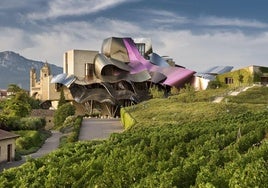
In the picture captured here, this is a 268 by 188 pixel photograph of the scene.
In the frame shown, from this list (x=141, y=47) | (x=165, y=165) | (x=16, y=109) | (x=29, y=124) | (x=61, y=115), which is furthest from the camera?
(x=141, y=47)

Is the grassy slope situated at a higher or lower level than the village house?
higher

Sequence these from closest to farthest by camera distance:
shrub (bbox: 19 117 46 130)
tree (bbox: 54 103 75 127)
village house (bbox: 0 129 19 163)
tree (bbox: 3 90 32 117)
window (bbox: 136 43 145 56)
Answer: village house (bbox: 0 129 19 163), shrub (bbox: 19 117 46 130), tree (bbox: 3 90 32 117), tree (bbox: 54 103 75 127), window (bbox: 136 43 145 56)

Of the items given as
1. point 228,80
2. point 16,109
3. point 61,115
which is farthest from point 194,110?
point 228,80

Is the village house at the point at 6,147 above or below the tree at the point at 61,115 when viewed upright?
below

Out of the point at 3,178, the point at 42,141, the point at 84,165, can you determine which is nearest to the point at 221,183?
the point at 84,165

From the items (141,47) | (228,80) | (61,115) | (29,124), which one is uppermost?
(141,47)

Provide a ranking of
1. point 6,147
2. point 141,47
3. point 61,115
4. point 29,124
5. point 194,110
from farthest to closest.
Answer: point 141,47
point 61,115
point 29,124
point 194,110
point 6,147

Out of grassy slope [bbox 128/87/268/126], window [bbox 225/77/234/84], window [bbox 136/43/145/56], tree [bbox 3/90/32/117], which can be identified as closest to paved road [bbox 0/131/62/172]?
grassy slope [bbox 128/87/268/126]

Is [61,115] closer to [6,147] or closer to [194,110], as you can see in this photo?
[194,110]

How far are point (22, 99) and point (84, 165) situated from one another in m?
37.4

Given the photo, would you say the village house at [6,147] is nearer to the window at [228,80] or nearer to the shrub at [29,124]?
the shrub at [29,124]

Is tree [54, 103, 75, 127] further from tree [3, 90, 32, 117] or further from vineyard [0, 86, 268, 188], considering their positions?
vineyard [0, 86, 268, 188]

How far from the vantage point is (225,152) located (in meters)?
12.6

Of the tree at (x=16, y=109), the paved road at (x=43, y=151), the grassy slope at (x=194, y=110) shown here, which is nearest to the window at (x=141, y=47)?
the tree at (x=16, y=109)
